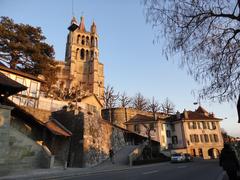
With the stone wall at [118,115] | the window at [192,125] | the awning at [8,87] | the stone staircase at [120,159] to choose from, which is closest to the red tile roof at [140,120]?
the stone wall at [118,115]

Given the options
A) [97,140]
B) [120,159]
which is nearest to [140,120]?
[120,159]

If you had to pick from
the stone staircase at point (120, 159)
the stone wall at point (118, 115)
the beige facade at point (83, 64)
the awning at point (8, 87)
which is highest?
the beige facade at point (83, 64)

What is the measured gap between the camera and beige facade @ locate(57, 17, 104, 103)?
72.5 m

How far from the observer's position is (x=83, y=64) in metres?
80.9

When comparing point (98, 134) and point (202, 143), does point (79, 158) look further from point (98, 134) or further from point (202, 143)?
point (202, 143)

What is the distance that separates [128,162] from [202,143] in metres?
29.0

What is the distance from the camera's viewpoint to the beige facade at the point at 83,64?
238 feet

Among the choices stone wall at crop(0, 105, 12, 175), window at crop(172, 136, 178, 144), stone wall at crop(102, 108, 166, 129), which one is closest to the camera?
stone wall at crop(0, 105, 12, 175)

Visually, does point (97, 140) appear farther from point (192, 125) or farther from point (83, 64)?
point (83, 64)

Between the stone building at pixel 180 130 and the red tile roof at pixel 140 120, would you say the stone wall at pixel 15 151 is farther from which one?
the red tile roof at pixel 140 120

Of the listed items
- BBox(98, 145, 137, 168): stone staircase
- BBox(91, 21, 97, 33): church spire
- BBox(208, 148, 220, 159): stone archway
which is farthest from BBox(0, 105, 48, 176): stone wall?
BBox(91, 21, 97, 33): church spire

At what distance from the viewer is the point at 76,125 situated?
24.5m

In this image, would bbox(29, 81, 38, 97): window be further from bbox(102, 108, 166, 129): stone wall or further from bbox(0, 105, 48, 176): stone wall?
bbox(102, 108, 166, 129): stone wall

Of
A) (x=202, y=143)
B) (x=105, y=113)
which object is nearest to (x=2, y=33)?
(x=105, y=113)
